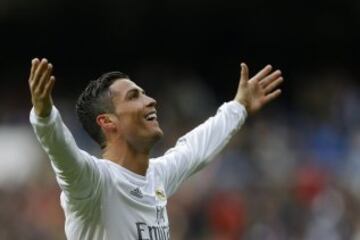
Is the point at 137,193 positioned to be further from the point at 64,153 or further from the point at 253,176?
the point at 253,176

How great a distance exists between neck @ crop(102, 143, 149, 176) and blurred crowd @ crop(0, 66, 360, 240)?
Answer: 6389 millimetres

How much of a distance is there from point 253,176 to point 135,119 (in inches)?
336

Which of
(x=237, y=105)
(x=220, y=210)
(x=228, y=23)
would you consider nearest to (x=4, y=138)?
(x=220, y=210)

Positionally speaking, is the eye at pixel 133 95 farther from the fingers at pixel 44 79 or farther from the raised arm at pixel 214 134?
the fingers at pixel 44 79

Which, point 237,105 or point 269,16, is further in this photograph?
point 269,16

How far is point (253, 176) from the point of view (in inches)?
611

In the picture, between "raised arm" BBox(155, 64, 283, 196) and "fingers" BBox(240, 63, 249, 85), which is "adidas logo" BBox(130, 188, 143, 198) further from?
"fingers" BBox(240, 63, 249, 85)

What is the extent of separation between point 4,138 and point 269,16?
557cm

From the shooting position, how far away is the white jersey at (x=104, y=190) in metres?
6.18

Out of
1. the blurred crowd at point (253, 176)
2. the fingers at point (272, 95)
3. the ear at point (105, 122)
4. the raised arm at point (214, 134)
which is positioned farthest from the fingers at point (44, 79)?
the blurred crowd at point (253, 176)

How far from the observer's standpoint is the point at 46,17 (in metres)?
21.3

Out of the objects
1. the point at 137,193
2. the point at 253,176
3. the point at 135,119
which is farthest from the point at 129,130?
the point at 253,176

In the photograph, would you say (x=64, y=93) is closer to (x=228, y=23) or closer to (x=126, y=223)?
(x=228, y=23)

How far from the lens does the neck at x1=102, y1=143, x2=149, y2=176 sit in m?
7.06
